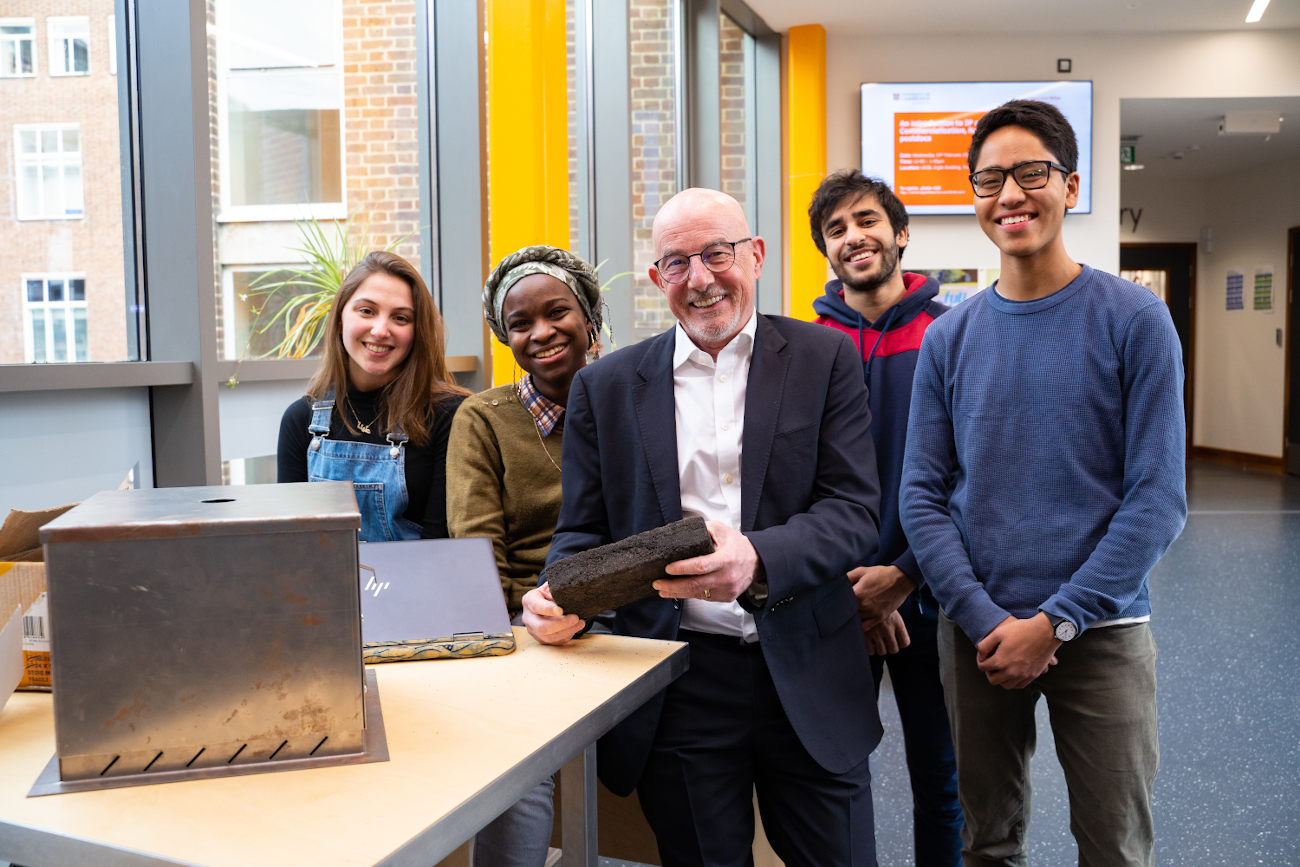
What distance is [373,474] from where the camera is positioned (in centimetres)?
215

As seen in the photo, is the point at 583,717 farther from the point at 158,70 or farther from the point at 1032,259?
the point at 158,70

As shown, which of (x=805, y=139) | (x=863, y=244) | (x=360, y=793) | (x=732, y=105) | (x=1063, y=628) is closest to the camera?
(x=360, y=793)

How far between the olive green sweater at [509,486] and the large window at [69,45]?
45.9 inches

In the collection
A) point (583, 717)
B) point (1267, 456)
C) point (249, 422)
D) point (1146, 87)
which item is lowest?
point (1267, 456)

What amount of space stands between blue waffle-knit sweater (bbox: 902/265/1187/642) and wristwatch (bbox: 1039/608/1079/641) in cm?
1

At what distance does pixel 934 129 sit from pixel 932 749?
19.4ft

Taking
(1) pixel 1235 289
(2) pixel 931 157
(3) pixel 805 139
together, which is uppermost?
(3) pixel 805 139

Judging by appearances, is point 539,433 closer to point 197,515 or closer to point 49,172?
point 197,515

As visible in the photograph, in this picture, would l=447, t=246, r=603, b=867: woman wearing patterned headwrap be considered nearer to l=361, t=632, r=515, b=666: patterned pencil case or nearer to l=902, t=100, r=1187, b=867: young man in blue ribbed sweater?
l=361, t=632, r=515, b=666: patterned pencil case

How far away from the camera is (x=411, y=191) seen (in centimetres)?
355

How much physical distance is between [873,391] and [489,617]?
106cm

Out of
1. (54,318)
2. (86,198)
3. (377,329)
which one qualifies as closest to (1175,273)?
(377,329)

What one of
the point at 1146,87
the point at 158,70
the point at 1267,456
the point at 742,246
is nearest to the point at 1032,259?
the point at 742,246

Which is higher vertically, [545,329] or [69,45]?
[69,45]
